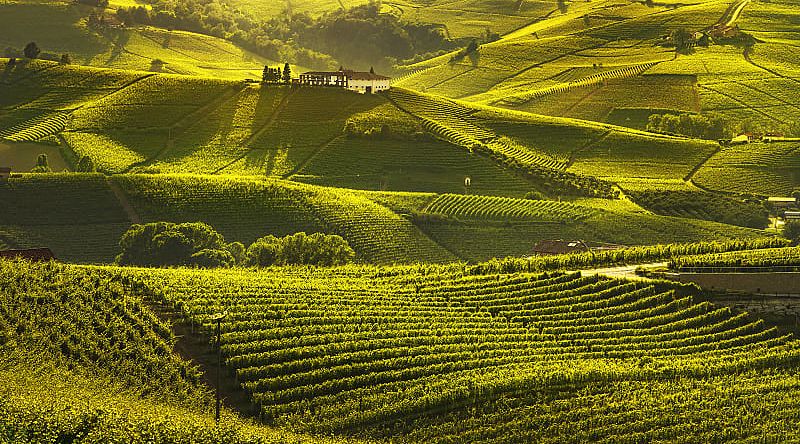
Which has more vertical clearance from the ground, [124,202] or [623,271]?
[623,271]

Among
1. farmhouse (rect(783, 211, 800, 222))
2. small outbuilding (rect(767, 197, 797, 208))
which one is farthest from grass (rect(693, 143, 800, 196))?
farmhouse (rect(783, 211, 800, 222))

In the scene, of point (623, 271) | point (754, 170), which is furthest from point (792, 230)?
point (623, 271)

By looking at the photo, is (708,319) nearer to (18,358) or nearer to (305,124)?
(18,358)

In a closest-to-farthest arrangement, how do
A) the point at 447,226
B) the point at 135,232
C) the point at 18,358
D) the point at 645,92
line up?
the point at 18,358, the point at 135,232, the point at 447,226, the point at 645,92

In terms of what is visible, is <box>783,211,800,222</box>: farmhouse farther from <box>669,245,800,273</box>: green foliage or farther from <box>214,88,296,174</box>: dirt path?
<box>214,88,296,174</box>: dirt path

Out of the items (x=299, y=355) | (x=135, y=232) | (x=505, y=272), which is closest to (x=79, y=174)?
(x=135, y=232)

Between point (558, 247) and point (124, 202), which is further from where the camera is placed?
point (124, 202)

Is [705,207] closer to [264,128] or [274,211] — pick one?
[274,211]
